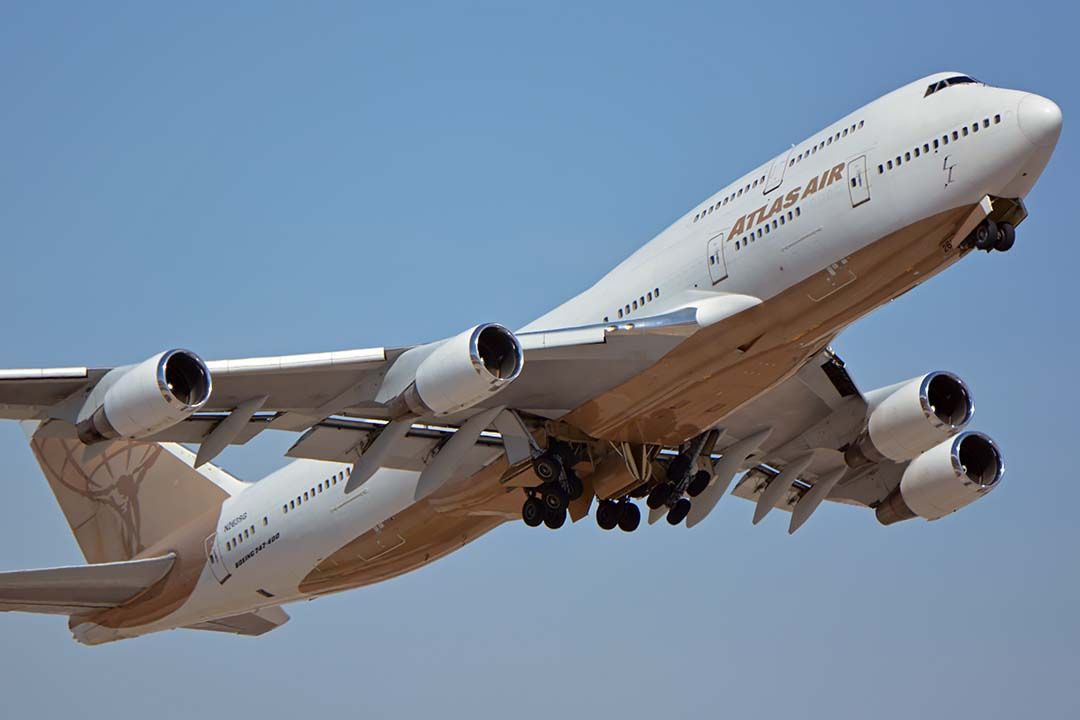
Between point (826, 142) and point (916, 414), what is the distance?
701cm

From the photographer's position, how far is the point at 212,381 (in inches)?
947

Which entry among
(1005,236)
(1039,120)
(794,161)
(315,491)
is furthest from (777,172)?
(315,491)

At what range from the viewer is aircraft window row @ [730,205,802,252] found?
2403 centimetres

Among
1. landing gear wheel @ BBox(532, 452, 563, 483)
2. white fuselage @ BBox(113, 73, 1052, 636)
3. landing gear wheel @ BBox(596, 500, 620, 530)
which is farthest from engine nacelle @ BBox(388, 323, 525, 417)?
landing gear wheel @ BBox(596, 500, 620, 530)

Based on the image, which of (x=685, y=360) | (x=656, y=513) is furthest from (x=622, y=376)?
(x=656, y=513)

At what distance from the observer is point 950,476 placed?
102ft

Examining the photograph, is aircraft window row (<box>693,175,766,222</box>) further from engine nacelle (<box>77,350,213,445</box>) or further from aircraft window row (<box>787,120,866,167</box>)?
engine nacelle (<box>77,350,213,445</box>)

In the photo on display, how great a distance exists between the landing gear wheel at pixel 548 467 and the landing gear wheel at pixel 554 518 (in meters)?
0.63

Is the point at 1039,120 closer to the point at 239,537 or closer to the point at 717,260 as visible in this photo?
the point at 717,260

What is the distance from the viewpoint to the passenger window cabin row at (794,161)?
23984 millimetres

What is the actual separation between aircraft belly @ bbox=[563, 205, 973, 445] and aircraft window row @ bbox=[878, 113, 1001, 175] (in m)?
0.92

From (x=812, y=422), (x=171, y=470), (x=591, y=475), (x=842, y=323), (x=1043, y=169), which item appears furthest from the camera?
(x=171, y=470)

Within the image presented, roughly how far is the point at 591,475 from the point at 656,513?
230cm

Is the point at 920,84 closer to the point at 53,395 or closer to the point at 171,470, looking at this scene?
the point at 53,395
